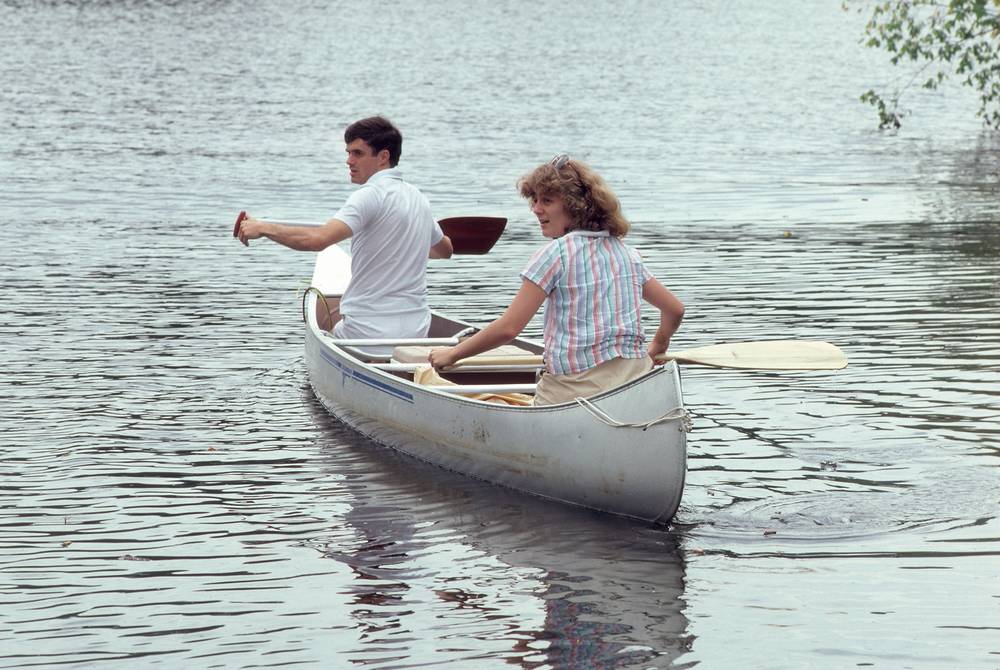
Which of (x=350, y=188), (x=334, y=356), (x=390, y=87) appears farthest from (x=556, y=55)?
(x=334, y=356)

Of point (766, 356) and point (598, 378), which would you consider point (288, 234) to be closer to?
point (598, 378)

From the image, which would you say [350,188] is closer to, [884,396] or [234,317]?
[234,317]

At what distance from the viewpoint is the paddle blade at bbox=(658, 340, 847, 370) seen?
846 cm

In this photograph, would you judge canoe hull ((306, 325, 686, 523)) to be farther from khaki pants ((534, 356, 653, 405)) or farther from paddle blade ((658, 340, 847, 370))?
paddle blade ((658, 340, 847, 370))

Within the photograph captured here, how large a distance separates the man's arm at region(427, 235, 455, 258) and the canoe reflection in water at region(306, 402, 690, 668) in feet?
6.43

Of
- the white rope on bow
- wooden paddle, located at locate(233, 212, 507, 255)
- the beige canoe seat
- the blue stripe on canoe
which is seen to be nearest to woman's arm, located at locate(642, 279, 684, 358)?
the white rope on bow

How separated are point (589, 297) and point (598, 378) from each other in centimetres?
47

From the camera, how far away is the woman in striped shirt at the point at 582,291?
8.30 meters

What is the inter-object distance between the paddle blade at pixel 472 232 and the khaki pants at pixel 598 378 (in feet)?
11.8

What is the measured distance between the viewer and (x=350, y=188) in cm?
2633

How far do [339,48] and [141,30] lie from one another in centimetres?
1020

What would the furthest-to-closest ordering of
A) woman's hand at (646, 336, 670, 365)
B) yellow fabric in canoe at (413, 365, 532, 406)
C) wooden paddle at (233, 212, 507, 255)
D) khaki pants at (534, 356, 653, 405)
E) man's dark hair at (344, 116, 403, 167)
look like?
wooden paddle at (233, 212, 507, 255) → man's dark hair at (344, 116, 403, 167) → yellow fabric in canoe at (413, 365, 532, 406) → woman's hand at (646, 336, 670, 365) → khaki pants at (534, 356, 653, 405)

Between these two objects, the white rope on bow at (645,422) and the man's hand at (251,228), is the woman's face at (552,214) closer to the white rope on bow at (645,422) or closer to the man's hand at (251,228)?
the white rope on bow at (645,422)

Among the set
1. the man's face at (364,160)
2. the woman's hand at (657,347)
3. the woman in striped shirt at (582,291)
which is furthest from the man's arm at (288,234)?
the woman's hand at (657,347)
